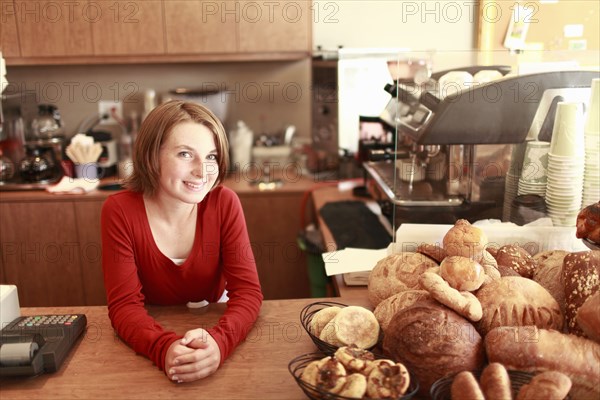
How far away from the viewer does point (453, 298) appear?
96 centimetres

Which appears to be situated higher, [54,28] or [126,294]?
[54,28]

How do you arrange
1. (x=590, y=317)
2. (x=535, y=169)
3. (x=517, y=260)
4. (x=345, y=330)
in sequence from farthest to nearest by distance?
(x=535, y=169), (x=517, y=260), (x=345, y=330), (x=590, y=317)

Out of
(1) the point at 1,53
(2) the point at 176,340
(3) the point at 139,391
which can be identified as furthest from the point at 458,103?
(1) the point at 1,53

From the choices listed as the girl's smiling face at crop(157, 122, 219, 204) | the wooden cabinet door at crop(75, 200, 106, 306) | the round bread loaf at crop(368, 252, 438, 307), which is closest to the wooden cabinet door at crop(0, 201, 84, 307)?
the wooden cabinet door at crop(75, 200, 106, 306)

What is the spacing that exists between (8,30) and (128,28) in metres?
0.60

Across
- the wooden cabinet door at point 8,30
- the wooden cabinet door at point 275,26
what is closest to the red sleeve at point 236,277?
the wooden cabinet door at point 275,26

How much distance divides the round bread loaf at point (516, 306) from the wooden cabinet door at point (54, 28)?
2.46 m

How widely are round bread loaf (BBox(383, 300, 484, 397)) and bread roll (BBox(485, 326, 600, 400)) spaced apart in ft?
0.11

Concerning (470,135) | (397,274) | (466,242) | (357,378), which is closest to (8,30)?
(470,135)

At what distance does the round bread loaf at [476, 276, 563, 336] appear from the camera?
3.23 feet

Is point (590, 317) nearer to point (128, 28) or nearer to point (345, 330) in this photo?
point (345, 330)

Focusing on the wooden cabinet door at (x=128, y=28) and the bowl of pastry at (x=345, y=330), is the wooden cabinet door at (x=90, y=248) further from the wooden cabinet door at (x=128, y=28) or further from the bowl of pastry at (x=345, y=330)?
the bowl of pastry at (x=345, y=330)

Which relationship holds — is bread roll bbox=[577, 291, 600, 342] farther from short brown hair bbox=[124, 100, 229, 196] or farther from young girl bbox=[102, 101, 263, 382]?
short brown hair bbox=[124, 100, 229, 196]

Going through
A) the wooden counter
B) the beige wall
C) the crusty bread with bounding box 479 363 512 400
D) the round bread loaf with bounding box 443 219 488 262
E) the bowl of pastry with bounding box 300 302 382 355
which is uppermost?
the beige wall
